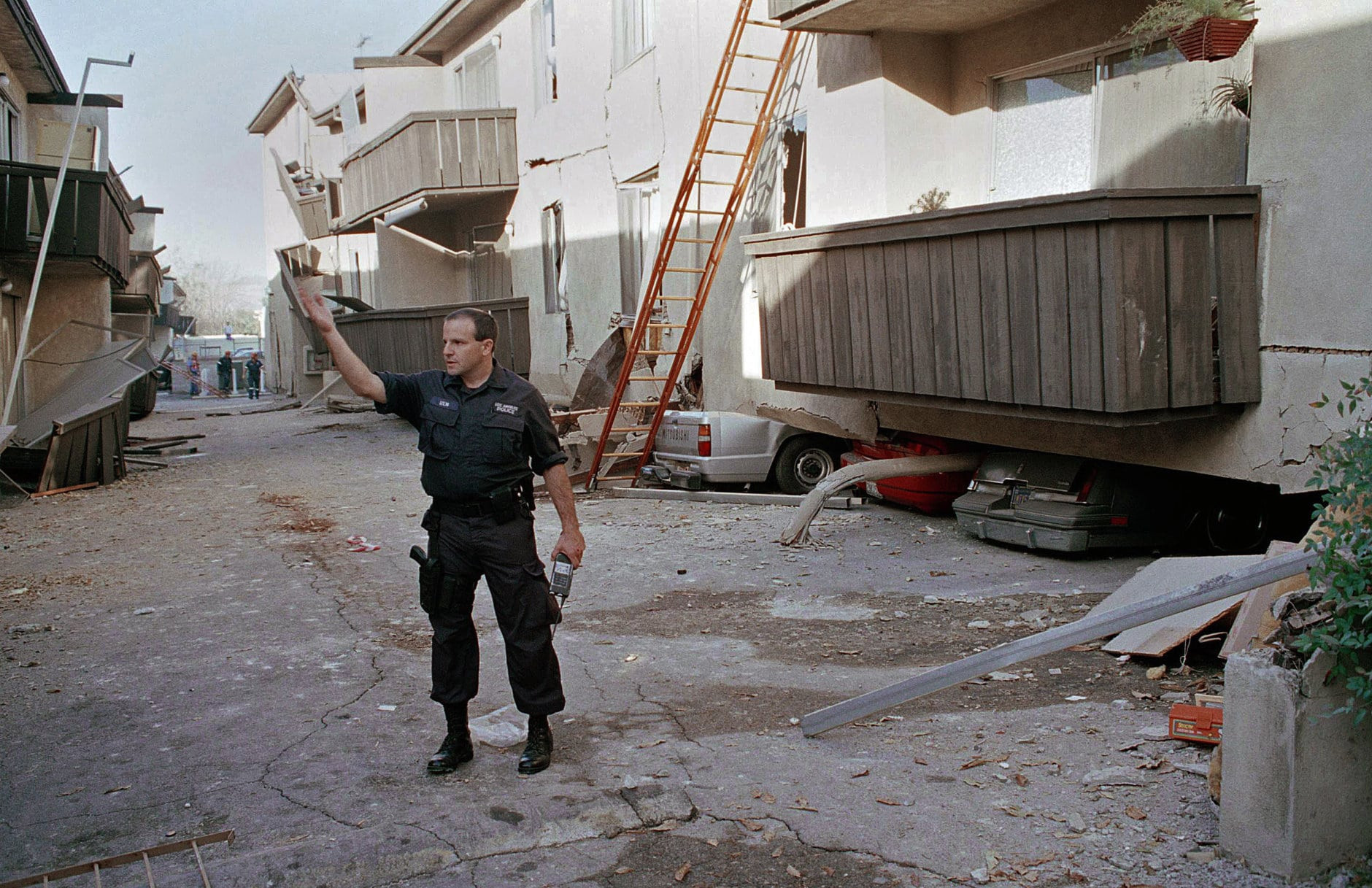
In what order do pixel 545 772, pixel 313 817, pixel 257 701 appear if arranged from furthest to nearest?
pixel 257 701, pixel 545 772, pixel 313 817

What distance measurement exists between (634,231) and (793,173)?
4.20 metres

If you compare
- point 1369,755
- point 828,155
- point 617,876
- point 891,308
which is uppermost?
point 828,155

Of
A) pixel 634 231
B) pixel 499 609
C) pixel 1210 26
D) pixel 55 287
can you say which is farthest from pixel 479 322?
pixel 55 287

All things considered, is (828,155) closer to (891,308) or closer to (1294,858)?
(891,308)

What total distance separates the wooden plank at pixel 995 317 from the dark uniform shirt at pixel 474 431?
13.0ft

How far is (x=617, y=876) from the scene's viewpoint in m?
3.59

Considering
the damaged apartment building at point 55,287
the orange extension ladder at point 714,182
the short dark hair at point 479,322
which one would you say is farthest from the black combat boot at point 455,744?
the damaged apartment building at point 55,287

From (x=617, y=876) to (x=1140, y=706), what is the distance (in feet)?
8.34

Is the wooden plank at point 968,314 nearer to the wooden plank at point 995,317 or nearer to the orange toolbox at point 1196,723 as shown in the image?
the wooden plank at point 995,317

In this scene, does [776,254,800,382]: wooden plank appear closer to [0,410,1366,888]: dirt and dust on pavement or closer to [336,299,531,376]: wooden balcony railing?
[0,410,1366,888]: dirt and dust on pavement

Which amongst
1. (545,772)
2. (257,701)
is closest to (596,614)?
(257,701)

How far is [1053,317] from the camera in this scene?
714 cm

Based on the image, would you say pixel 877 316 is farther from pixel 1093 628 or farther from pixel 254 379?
pixel 254 379

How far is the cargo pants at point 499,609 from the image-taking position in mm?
4422
